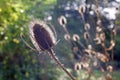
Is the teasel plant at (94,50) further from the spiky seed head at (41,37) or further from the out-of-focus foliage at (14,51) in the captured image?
the out-of-focus foliage at (14,51)

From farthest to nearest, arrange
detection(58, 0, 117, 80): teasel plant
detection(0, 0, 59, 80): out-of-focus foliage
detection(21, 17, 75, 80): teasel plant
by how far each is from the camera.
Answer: detection(0, 0, 59, 80): out-of-focus foliage → detection(58, 0, 117, 80): teasel plant → detection(21, 17, 75, 80): teasel plant

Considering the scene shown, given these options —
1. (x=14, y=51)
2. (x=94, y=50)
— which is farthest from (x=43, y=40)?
(x=14, y=51)

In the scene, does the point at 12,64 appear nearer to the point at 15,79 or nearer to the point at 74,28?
the point at 15,79

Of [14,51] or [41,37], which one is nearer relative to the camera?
[41,37]

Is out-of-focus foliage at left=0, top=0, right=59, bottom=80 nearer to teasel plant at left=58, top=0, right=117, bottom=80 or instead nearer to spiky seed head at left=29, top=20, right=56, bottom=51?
teasel plant at left=58, top=0, right=117, bottom=80

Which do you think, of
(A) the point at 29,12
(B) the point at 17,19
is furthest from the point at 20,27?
(A) the point at 29,12

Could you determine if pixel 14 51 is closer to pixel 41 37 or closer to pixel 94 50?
pixel 94 50

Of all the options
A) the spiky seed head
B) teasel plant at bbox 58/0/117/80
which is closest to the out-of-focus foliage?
teasel plant at bbox 58/0/117/80

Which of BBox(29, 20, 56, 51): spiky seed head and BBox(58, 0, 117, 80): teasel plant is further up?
BBox(29, 20, 56, 51): spiky seed head
